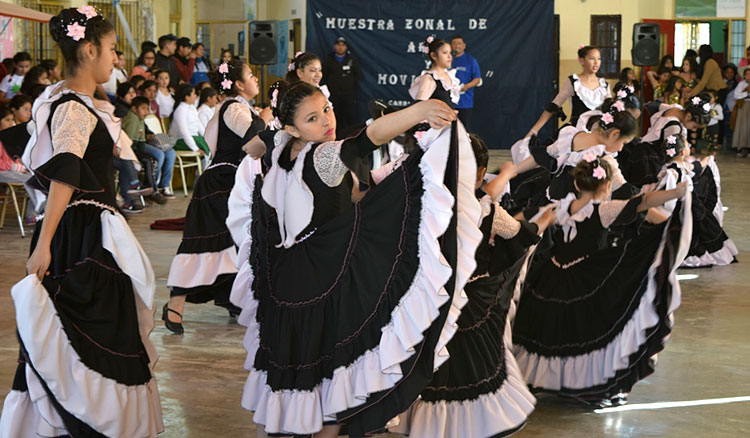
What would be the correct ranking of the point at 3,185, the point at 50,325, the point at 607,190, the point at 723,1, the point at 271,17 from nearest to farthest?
the point at 50,325 → the point at 607,190 → the point at 3,185 → the point at 723,1 → the point at 271,17

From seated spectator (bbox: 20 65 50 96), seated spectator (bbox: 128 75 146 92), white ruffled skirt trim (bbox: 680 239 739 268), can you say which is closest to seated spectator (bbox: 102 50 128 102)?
seated spectator (bbox: 128 75 146 92)

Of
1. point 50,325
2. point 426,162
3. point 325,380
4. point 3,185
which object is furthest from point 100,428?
point 3,185

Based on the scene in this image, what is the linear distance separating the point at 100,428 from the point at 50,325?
14.6 inches

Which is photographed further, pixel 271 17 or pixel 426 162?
pixel 271 17

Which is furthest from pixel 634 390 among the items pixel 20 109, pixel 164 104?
pixel 164 104

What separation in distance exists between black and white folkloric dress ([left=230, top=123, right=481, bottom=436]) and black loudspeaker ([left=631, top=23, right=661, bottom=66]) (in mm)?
10401

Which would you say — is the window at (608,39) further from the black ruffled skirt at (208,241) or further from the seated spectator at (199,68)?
the black ruffled skirt at (208,241)

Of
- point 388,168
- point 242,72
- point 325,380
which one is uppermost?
point 242,72

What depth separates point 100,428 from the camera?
3.32 meters

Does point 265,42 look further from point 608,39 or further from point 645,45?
point 608,39

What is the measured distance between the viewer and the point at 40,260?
10.7ft

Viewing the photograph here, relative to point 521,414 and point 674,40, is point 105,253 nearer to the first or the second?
point 521,414

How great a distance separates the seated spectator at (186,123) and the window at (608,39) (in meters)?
8.25

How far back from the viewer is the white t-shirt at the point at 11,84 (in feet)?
36.0
